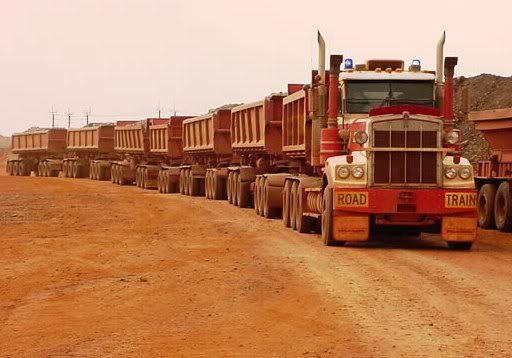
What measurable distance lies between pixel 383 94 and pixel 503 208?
4830mm

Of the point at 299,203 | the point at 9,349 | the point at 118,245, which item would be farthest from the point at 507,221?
the point at 9,349

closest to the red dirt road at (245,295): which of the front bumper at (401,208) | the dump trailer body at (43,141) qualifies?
the front bumper at (401,208)

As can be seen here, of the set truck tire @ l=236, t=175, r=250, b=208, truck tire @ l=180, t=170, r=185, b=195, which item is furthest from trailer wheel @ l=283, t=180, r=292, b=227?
truck tire @ l=180, t=170, r=185, b=195

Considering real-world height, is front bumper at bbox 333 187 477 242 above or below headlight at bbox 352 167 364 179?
below

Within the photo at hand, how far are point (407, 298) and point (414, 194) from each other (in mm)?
5040

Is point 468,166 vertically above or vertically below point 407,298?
above

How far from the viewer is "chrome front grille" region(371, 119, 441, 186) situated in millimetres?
14328

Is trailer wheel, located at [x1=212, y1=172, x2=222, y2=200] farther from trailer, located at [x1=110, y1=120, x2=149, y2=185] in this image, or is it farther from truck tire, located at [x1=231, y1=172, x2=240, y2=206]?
trailer, located at [x1=110, y1=120, x2=149, y2=185]

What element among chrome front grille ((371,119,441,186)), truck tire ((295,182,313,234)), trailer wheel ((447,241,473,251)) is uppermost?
chrome front grille ((371,119,441,186))

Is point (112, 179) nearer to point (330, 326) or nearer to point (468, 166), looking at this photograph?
point (468, 166)

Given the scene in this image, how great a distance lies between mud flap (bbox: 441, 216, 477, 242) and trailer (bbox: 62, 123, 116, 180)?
35162 mm

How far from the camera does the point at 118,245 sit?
14.5m

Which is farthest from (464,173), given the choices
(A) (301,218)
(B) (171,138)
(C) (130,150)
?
(C) (130,150)

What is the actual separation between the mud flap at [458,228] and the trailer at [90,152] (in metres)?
35.2
